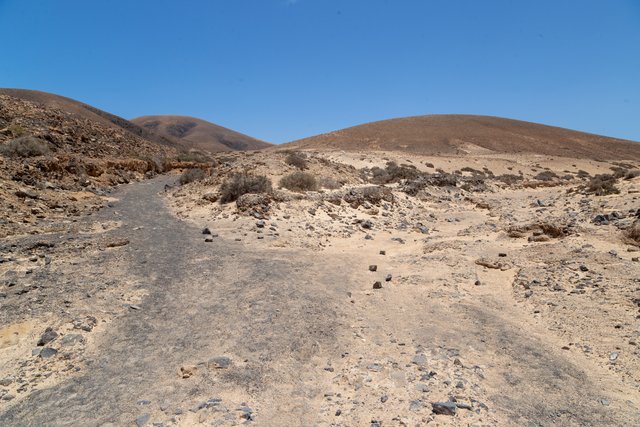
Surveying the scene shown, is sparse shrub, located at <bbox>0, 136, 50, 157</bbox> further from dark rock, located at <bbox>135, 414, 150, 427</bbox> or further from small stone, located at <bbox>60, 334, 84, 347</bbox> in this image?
dark rock, located at <bbox>135, 414, 150, 427</bbox>

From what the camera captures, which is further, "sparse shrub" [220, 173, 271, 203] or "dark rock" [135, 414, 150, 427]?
"sparse shrub" [220, 173, 271, 203]

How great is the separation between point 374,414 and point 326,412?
0.45 meters

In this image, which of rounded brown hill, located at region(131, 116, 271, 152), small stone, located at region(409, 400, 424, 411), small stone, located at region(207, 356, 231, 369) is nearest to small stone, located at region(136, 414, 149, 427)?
small stone, located at region(207, 356, 231, 369)

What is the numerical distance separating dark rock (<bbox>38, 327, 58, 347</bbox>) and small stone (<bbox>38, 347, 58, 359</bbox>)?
14cm

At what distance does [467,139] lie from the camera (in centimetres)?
5650

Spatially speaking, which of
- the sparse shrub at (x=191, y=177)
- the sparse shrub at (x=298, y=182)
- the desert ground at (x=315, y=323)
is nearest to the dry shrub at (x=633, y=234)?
the desert ground at (x=315, y=323)

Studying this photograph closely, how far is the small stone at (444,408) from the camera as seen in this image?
12.1 ft

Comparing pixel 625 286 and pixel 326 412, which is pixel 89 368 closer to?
pixel 326 412

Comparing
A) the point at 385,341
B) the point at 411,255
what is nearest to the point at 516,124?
the point at 411,255

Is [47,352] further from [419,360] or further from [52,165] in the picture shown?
[52,165]

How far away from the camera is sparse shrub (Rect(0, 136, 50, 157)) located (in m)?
16.6

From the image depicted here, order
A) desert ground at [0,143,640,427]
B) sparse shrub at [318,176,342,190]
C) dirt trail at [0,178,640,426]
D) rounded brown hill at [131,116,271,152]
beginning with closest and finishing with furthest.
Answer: dirt trail at [0,178,640,426] → desert ground at [0,143,640,427] → sparse shrub at [318,176,342,190] → rounded brown hill at [131,116,271,152]

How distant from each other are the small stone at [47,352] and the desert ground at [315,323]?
0.02 meters

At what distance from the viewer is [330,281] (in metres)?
7.30
